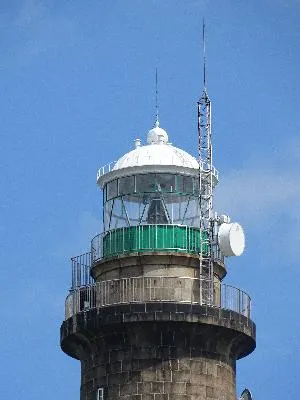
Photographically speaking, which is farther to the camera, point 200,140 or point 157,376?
point 200,140

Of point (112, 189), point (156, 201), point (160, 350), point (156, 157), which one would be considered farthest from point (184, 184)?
point (160, 350)

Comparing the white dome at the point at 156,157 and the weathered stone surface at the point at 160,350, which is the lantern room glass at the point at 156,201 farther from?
the weathered stone surface at the point at 160,350

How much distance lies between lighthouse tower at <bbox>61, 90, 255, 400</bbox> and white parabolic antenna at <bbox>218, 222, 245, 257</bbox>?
39mm

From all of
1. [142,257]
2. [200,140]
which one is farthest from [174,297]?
[200,140]

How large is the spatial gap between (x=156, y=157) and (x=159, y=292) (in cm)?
569

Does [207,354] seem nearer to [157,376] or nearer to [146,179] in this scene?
[157,376]

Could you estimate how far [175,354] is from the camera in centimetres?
6288

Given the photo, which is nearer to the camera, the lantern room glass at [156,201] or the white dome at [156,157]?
the lantern room glass at [156,201]

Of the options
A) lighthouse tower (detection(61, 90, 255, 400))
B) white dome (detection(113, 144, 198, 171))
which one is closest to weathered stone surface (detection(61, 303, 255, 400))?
lighthouse tower (detection(61, 90, 255, 400))

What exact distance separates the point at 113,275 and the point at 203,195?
4.91 m

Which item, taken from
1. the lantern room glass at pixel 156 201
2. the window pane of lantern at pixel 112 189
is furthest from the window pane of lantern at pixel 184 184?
the window pane of lantern at pixel 112 189

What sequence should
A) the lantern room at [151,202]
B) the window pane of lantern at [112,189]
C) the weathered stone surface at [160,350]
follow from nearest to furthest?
1. the weathered stone surface at [160,350]
2. the lantern room at [151,202]
3. the window pane of lantern at [112,189]

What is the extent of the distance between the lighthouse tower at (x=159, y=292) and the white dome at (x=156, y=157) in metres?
0.04

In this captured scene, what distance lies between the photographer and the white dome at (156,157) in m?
65.5
